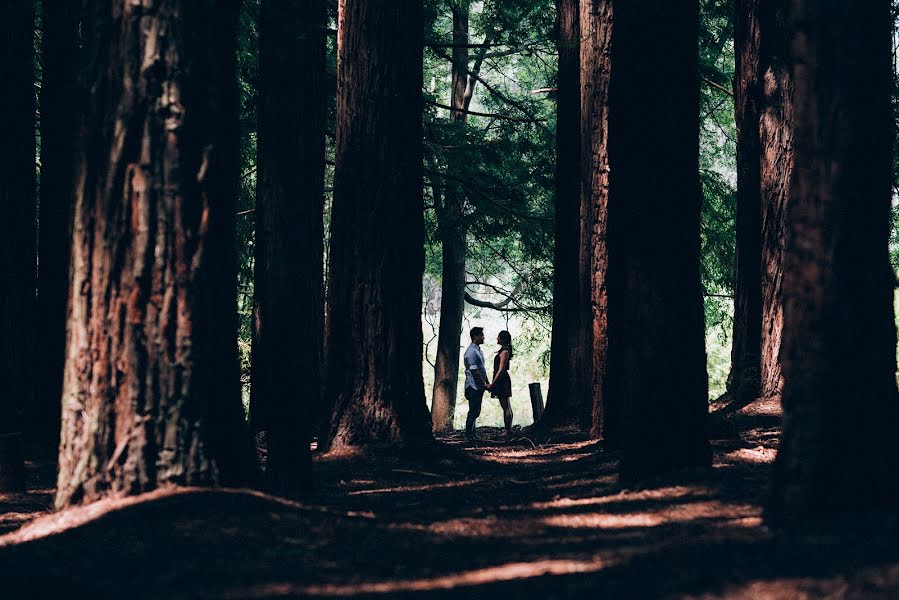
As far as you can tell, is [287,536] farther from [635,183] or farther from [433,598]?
[635,183]

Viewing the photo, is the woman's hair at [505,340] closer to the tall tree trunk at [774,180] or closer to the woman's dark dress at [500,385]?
the woman's dark dress at [500,385]

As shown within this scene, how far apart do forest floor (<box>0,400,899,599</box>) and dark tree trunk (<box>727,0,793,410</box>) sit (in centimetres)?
403

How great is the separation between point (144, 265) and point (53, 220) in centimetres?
681

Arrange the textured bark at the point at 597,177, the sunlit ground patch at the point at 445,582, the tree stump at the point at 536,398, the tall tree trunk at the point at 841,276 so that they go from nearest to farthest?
the sunlit ground patch at the point at 445,582
the tall tree trunk at the point at 841,276
the textured bark at the point at 597,177
the tree stump at the point at 536,398

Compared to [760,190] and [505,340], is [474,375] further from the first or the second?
[760,190]

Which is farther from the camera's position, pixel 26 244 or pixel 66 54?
pixel 66 54

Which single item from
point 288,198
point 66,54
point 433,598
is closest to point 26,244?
point 66,54

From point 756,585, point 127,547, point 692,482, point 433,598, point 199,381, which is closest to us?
point 756,585

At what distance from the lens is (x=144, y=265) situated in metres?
5.14

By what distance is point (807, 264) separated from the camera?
472 centimetres

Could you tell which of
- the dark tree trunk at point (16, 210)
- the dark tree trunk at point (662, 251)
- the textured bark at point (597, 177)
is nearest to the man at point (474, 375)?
the textured bark at point (597, 177)

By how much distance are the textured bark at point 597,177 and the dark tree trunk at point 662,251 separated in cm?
280

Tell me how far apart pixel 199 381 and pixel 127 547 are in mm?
1018

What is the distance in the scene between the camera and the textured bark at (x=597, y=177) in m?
10.5
